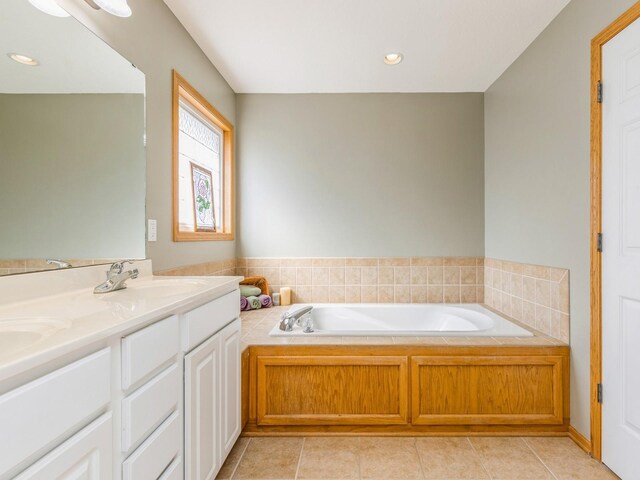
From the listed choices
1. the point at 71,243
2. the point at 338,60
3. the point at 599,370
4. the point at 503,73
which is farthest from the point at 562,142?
the point at 71,243

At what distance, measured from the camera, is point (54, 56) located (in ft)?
4.19

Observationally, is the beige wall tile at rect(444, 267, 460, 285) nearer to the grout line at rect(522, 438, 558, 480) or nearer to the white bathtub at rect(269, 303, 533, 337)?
the white bathtub at rect(269, 303, 533, 337)

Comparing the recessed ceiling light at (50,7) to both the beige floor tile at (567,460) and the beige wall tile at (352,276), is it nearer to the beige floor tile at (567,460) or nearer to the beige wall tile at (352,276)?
the beige wall tile at (352,276)

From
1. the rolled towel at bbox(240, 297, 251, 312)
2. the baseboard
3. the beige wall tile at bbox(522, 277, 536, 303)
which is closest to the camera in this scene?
the baseboard

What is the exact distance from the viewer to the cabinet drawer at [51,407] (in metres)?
0.59

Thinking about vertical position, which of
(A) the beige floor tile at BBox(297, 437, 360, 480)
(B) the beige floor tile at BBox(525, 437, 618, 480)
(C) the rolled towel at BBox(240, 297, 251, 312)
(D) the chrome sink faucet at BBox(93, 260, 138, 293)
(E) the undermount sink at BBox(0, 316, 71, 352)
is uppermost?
(D) the chrome sink faucet at BBox(93, 260, 138, 293)

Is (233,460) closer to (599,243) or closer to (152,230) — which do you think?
(152,230)

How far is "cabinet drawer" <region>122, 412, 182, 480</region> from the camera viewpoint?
933mm

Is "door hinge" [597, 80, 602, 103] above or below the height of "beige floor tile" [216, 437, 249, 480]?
above

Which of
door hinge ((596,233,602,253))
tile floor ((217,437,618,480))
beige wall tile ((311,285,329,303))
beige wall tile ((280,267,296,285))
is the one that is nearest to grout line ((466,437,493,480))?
tile floor ((217,437,618,480))

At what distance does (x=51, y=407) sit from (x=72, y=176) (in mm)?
995

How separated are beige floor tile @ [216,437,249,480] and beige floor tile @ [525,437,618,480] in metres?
1.53

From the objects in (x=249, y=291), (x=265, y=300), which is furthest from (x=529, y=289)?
(x=249, y=291)

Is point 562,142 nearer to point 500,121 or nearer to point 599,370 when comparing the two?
point 500,121
